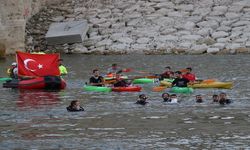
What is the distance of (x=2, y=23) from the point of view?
50.4m

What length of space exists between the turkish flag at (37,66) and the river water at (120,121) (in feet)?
3.63

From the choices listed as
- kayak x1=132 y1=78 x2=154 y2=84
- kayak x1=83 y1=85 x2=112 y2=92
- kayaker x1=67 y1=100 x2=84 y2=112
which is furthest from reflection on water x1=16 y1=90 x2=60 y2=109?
kayak x1=132 y1=78 x2=154 y2=84

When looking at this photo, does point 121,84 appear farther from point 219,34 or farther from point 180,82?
point 219,34

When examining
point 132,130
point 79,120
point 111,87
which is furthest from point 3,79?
point 132,130

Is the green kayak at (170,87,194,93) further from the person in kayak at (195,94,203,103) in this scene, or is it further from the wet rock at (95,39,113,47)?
the wet rock at (95,39,113,47)

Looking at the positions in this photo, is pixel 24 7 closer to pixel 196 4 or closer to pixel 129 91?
pixel 196 4

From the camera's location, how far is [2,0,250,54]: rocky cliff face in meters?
50.3

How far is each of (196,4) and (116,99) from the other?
87.8 feet

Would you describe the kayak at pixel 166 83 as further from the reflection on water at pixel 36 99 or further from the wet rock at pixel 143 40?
the wet rock at pixel 143 40

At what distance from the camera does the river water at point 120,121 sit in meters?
20.2

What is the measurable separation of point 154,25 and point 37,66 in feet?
63.2

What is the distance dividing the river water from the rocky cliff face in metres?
14.9

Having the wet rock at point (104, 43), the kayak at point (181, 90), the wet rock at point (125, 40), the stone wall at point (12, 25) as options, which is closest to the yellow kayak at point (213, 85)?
the kayak at point (181, 90)

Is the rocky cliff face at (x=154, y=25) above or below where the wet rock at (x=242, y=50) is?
above
